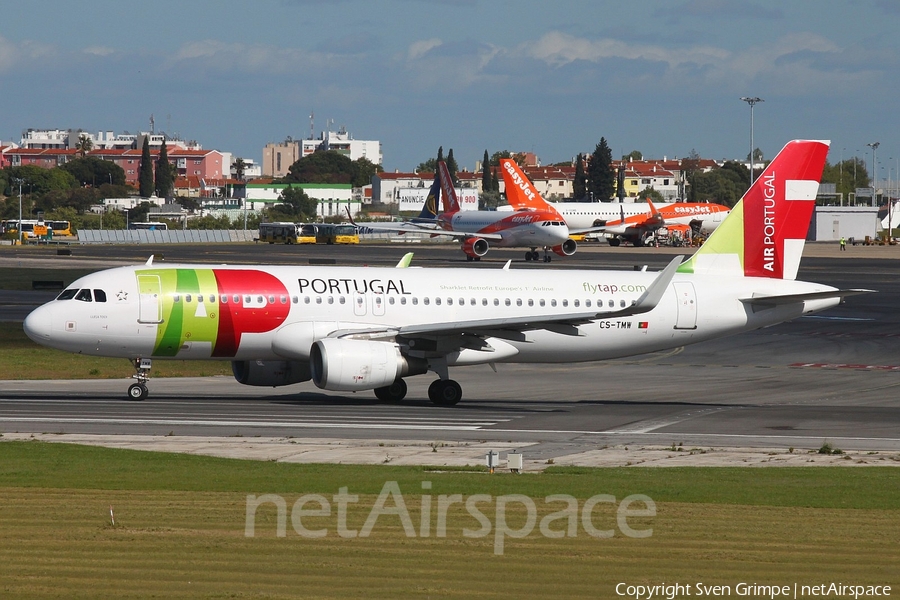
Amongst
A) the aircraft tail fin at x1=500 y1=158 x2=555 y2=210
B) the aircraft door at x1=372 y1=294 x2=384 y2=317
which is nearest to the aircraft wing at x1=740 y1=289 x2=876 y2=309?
the aircraft door at x1=372 y1=294 x2=384 y2=317

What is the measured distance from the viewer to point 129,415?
31.4 m

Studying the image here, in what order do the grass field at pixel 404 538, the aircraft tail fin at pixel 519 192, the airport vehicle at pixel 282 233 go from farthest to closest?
the airport vehicle at pixel 282 233, the aircraft tail fin at pixel 519 192, the grass field at pixel 404 538

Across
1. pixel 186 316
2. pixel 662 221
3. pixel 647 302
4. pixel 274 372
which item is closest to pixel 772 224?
pixel 647 302

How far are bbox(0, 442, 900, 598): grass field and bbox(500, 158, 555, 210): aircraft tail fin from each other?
115 metres

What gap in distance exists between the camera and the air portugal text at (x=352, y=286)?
117ft

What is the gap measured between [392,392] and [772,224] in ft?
45.7

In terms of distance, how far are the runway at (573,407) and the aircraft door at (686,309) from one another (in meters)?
2.45

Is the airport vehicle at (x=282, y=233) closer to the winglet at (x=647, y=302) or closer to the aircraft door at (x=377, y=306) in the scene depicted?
the aircraft door at (x=377, y=306)

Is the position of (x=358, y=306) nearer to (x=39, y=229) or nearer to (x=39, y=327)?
(x=39, y=327)

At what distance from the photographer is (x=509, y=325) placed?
3416 cm

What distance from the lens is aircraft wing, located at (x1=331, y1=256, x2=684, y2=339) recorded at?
110 feet

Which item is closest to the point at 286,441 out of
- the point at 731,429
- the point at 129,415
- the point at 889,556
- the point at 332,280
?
the point at 129,415

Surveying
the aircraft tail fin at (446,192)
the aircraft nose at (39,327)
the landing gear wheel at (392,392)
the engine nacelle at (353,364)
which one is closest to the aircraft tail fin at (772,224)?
the landing gear wheel at (392,392)

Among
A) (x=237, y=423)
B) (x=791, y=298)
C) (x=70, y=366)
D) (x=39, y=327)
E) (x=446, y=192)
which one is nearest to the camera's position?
(x=237, y=423)
